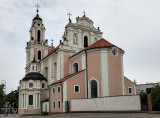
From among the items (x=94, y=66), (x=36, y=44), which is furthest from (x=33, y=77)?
(x=94, y=66)

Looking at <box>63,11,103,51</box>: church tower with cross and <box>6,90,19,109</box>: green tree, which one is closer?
<box>63,11,103,51</box>: church tower with cross

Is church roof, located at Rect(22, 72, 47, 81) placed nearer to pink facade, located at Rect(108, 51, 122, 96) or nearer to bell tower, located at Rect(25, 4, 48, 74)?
bell tower, located at Rect(25, 4, 48, 74)

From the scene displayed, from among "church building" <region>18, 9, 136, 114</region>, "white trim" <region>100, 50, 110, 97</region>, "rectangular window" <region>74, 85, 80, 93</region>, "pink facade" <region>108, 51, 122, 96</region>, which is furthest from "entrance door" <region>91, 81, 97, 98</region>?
"pink facade" <region>108, 51, 122, 96</region>

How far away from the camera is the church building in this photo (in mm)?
30516

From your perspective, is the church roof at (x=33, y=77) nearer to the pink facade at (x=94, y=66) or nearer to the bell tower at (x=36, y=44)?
the bell tower at (x=36, y=44)

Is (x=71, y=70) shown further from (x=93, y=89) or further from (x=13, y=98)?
(x=13, y=98)

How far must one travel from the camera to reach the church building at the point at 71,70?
30.5m

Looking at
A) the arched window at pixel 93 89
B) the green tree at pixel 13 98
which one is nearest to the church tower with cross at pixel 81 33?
the arched window at pixel 93 89

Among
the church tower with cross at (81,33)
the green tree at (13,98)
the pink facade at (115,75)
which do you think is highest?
the church tower with cross at (81,33)

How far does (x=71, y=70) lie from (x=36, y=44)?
18249mm

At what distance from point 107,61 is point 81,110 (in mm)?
8430

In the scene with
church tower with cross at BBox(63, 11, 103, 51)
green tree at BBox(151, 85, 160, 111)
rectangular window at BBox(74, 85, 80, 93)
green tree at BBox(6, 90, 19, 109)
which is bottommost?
green tree at BBox(6, 90, 19, 109)

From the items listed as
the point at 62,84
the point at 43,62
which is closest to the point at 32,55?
the point at 43,62

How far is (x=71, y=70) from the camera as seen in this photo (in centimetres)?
3791
